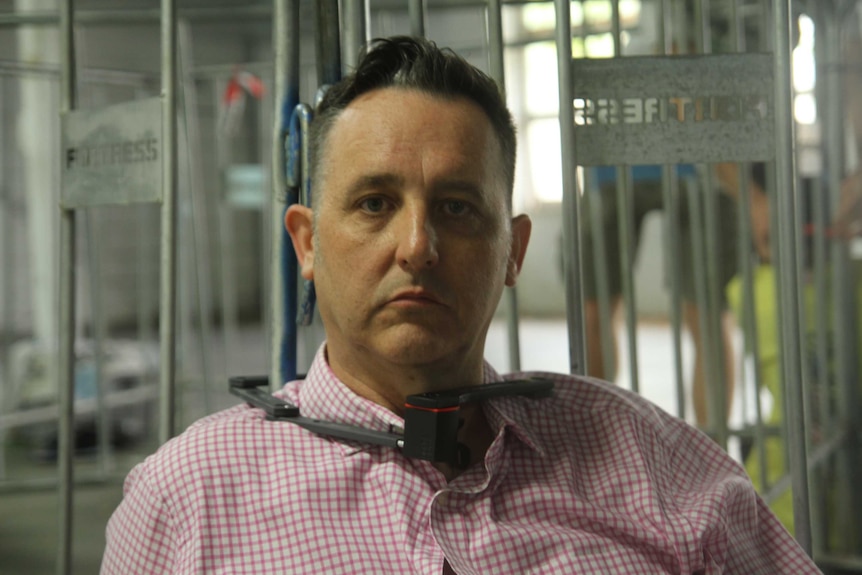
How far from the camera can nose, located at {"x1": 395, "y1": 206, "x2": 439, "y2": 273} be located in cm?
109

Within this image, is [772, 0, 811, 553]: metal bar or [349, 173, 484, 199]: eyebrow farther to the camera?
[772, 0, 811, 553]: metal bar

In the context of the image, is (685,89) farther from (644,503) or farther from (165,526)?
(165,526)

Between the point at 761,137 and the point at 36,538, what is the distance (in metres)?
2.77

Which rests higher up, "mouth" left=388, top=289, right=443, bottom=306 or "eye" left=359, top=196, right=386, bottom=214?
"eye" left=359, top=196, right=386, bottom=214

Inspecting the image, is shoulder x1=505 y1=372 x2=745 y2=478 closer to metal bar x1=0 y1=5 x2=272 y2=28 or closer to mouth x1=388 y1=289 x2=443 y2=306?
mouth x1=388 y1=289 x2=443 y2=306

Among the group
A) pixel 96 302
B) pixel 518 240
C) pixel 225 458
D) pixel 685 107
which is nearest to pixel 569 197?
pixel 518 240

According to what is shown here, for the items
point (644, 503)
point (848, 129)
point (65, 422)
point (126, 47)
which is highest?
point (126, 47)

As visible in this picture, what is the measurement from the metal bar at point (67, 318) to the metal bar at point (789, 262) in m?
1.10

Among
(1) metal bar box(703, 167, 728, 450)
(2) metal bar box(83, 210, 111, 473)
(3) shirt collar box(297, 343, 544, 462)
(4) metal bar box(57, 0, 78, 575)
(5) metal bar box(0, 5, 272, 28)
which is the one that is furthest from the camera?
(2) metal bar box(83, 210, 111, 473)

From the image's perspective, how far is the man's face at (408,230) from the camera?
A: 43.8 inches

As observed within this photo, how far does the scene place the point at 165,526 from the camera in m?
1.07

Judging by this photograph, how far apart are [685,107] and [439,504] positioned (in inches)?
27.7

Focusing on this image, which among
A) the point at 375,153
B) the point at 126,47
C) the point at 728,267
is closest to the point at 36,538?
the point at 375,153

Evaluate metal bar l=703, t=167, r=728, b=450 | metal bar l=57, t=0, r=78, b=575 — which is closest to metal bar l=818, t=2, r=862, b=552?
metal bar l=703, t=167, r=728, b=450
